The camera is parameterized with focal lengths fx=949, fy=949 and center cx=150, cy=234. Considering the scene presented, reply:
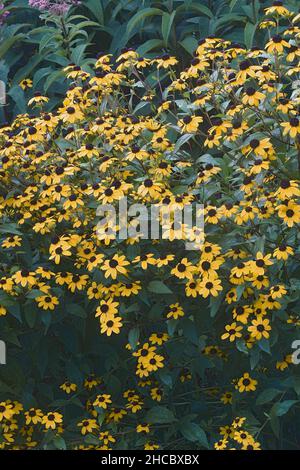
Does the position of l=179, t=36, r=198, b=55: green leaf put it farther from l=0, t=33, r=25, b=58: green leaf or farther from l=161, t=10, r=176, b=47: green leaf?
Result: l=0, t=33, r=25, b=58: green leaf

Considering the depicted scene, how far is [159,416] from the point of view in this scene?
3537mm

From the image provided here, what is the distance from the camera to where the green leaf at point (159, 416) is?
11.6 ft

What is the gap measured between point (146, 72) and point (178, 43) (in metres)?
0.25

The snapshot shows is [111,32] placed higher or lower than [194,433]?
higher

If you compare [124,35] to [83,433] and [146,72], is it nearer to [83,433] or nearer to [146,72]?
[146,72]

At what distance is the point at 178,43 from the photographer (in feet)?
17.7

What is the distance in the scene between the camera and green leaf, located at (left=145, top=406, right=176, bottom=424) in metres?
3.52

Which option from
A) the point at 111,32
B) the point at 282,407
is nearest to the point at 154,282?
the point at 282,407

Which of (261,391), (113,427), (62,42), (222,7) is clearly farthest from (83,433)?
(222,7)

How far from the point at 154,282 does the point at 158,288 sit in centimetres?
4

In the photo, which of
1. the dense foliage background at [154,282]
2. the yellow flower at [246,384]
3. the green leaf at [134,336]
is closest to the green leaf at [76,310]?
the dense foliage background at [154,282]

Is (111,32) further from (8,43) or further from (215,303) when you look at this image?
(215,303)

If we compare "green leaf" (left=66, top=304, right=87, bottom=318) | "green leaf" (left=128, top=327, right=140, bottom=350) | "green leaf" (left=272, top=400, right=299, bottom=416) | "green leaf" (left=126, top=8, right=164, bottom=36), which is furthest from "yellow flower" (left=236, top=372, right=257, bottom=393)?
"green leaf" (left=126, top=8, right=164, bottom=36)

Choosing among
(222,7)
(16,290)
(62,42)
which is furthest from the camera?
(222,7)
